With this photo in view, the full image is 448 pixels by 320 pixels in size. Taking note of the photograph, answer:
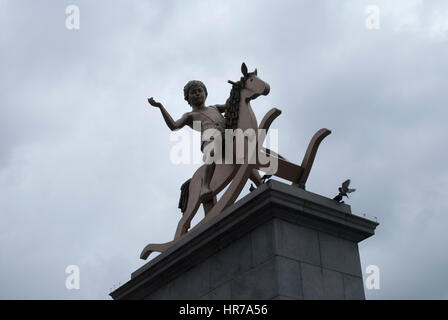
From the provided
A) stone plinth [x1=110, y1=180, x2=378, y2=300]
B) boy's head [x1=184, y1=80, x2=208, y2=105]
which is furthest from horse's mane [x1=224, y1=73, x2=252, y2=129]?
stone plinth [x1=110, y1=180, x2=378, y2=300]

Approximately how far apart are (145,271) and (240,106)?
3.44 m

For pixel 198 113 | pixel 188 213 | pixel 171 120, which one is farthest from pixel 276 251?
pixel 171 120

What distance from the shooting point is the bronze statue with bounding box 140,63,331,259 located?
11648 millimetres

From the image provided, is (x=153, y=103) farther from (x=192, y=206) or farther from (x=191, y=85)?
(x=192, y=206)

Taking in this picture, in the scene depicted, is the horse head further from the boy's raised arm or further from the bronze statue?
the boy's raised arm

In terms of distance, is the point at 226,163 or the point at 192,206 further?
the point at 192,206

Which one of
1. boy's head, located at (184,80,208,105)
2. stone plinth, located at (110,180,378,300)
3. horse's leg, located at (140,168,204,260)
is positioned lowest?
stone plinth, located at (110,180,378,300)

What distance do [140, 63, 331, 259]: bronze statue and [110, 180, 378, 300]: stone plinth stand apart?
101 cm

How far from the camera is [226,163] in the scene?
40.4 ft

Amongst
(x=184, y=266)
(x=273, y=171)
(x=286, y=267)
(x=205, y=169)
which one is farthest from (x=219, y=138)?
(x=286, y=267)

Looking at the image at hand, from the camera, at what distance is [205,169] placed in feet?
41.7

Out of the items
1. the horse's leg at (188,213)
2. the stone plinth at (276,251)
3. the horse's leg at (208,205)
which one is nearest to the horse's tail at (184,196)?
the horse's leg at (188,213)

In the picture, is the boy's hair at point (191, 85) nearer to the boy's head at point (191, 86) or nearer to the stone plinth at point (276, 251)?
the boy's head at point (191, 86)

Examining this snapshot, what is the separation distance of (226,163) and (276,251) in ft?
9.86
